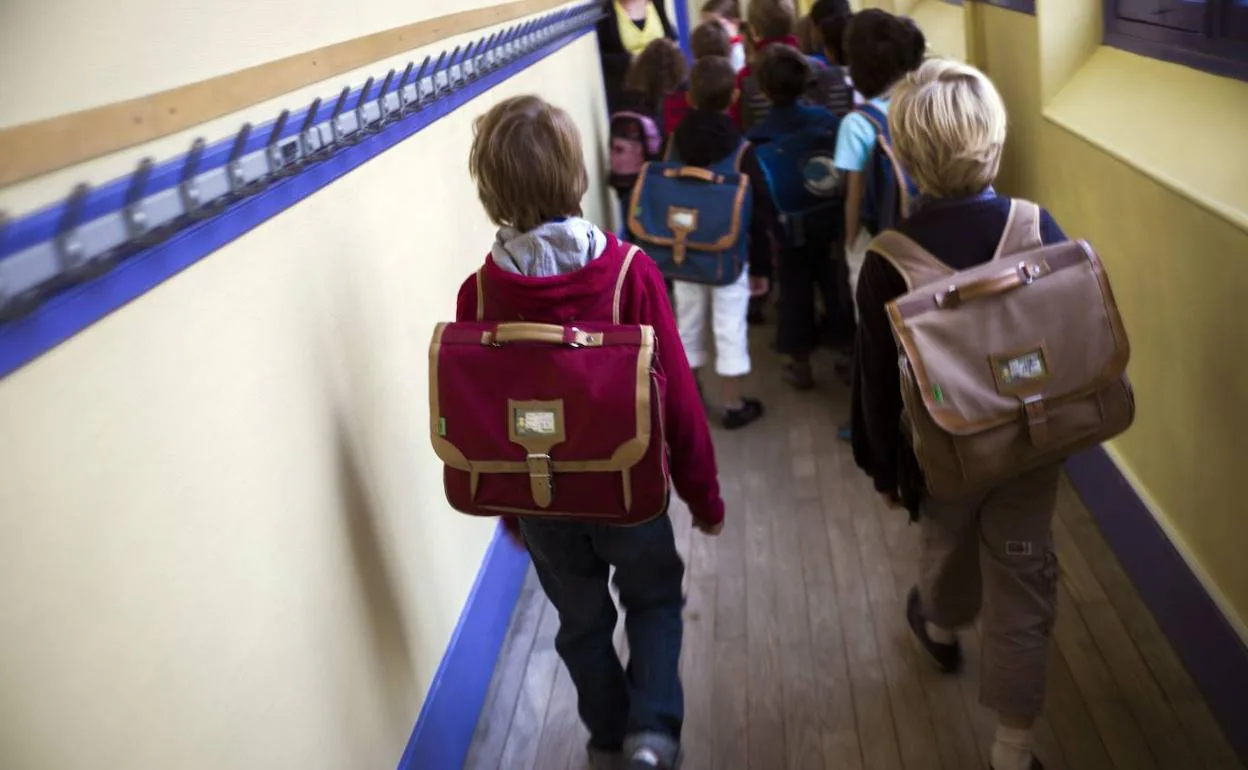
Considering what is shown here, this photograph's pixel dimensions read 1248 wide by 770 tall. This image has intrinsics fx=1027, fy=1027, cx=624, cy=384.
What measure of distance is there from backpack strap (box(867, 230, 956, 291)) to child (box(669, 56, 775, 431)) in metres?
1.44

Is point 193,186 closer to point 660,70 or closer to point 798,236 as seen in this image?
point 798,236

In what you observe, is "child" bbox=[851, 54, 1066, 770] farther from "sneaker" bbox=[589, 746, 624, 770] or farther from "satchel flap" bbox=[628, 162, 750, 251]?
"satchel flap" bbox=[628, 162, 750, 251]

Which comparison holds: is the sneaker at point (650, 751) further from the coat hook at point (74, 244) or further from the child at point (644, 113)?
the child at point (644, 113)

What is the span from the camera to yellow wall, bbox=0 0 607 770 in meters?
0.95

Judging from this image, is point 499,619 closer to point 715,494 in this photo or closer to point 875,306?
point 715,494

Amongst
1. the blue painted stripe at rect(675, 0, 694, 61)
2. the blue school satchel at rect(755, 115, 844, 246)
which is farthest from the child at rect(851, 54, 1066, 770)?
the blue painted stripe at rect(675, 0, 694, 61)

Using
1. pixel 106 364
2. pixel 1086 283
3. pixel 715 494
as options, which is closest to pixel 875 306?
pixel 1086 283

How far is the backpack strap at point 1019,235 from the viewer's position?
1620 millimetres

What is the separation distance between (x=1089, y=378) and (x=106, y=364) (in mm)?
1373

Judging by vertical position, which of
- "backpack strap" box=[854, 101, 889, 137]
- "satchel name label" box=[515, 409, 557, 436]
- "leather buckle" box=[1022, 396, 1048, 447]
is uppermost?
"backpack strap" box=[854, 101, 889, 137]

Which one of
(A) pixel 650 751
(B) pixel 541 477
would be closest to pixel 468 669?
(A) pixel 650 751

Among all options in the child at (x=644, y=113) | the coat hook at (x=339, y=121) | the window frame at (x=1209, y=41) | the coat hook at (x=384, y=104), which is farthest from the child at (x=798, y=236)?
the coat hook at (x=339, y=121)

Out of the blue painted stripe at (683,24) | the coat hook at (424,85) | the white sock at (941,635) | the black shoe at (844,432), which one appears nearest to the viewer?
the coat hook at (424,85)

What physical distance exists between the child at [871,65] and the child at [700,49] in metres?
0.99
